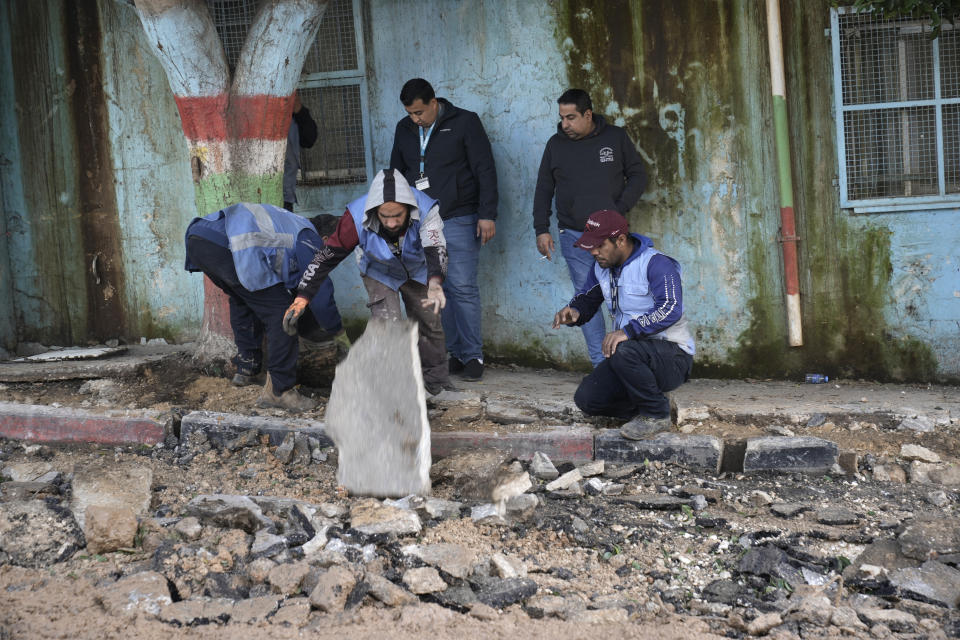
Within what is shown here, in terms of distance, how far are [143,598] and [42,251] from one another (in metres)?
5.01

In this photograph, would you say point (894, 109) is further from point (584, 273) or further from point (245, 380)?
point (245, 380)

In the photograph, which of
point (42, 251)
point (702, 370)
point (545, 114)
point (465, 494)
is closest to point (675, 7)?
point (545, 114)

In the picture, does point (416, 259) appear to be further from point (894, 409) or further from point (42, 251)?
point (42, 251)

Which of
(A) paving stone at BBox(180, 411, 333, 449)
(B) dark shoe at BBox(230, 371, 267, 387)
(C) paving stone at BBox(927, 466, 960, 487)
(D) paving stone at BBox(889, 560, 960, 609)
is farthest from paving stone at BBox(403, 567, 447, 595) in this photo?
(B) dark shoe at BBox(230, 371, 267, 387)

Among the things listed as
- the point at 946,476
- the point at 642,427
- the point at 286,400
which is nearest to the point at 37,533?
the point at 286,400

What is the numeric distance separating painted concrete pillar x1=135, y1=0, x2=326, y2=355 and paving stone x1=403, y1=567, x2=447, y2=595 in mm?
3260

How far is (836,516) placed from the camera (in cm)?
458

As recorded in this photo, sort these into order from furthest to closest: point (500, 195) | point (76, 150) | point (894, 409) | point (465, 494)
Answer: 1. point (76, 150)
2. point (500, 195)
3. point (894, 409)
4. point (465, 494)

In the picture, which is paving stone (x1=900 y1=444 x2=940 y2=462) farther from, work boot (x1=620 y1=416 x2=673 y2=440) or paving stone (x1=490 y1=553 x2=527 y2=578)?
paving stone (x1=490 y1=553 x2=527 y2=578)

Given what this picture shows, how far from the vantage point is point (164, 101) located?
7.75 meters

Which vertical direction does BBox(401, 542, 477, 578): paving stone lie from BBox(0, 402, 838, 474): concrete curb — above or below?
below

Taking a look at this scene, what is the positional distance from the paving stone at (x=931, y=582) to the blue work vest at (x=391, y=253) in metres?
3.11

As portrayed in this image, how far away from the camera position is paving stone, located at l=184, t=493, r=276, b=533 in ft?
15.0

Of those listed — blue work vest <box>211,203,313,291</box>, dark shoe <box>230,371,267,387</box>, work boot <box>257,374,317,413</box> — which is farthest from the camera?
dark shoe <box>230,371,267,387</box>
